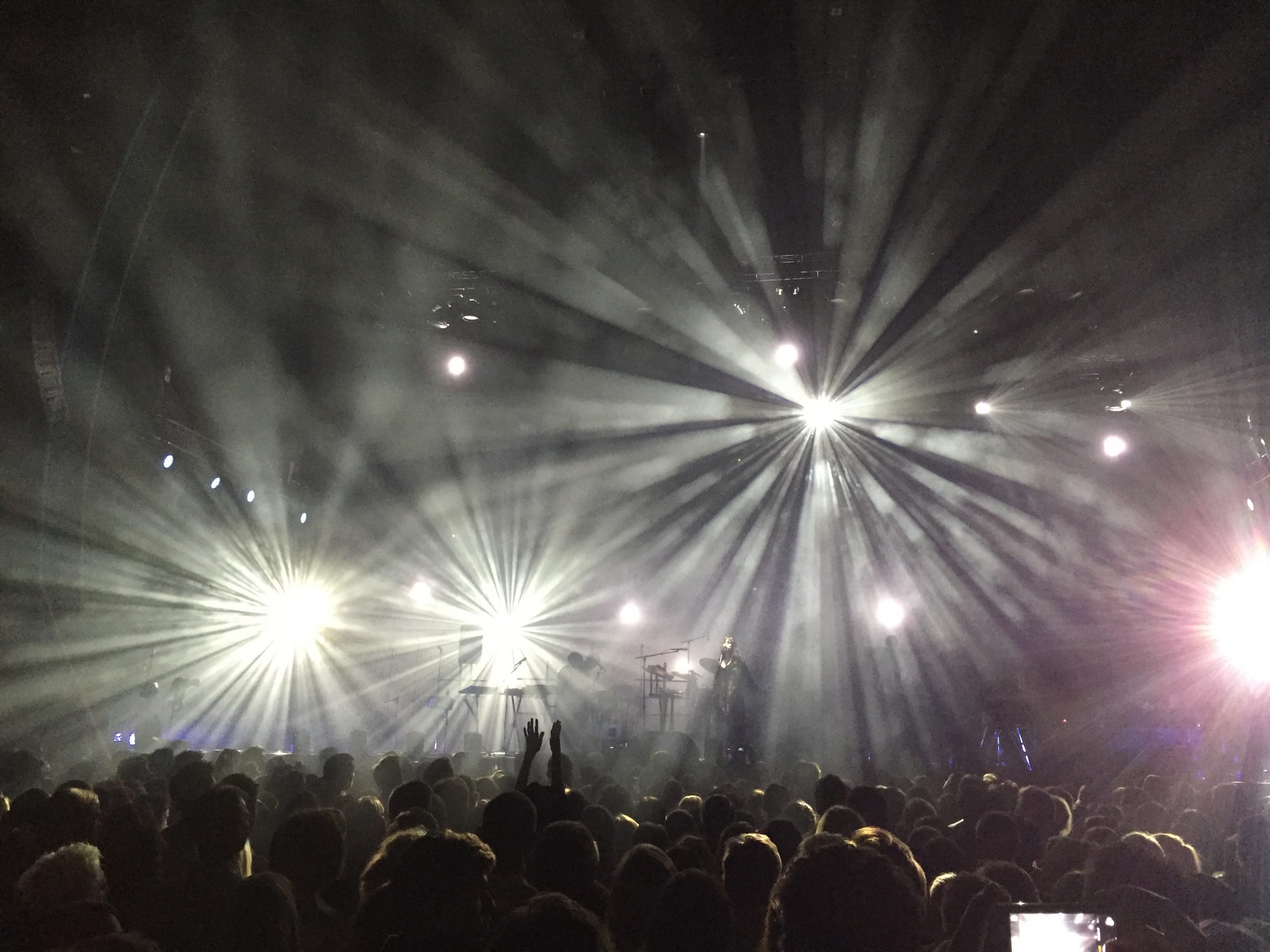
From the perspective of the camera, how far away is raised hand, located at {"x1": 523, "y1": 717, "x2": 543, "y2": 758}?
15.6 ft

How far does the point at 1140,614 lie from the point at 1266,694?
2.19m

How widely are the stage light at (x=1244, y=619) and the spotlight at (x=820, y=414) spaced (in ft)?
24.1

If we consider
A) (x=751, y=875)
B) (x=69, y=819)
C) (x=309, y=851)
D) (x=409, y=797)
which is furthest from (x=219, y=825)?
(x=751, y=875)

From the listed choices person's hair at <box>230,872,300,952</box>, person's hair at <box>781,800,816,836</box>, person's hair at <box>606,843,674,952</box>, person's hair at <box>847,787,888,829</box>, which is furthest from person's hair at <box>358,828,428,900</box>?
person's hair at <box>781,800,816,836</box>

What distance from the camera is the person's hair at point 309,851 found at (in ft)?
9.41

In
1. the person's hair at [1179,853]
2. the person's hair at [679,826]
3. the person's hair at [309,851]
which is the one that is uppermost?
the person's hair at [1179,853]

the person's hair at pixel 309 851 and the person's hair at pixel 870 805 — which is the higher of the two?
the person's hair at pixel 870 805

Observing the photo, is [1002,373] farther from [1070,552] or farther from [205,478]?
[205,478]

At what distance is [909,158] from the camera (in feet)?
27.5

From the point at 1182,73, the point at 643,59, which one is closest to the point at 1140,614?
the point at 1182,73

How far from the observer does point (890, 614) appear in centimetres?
1591

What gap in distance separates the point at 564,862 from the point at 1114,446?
15.2 metres

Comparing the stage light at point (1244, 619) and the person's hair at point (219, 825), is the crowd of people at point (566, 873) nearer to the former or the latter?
the person's hair at point (219, 825)

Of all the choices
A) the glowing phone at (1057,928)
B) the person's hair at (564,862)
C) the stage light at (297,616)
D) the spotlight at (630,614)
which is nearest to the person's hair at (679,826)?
the person's hair at (564,862)
